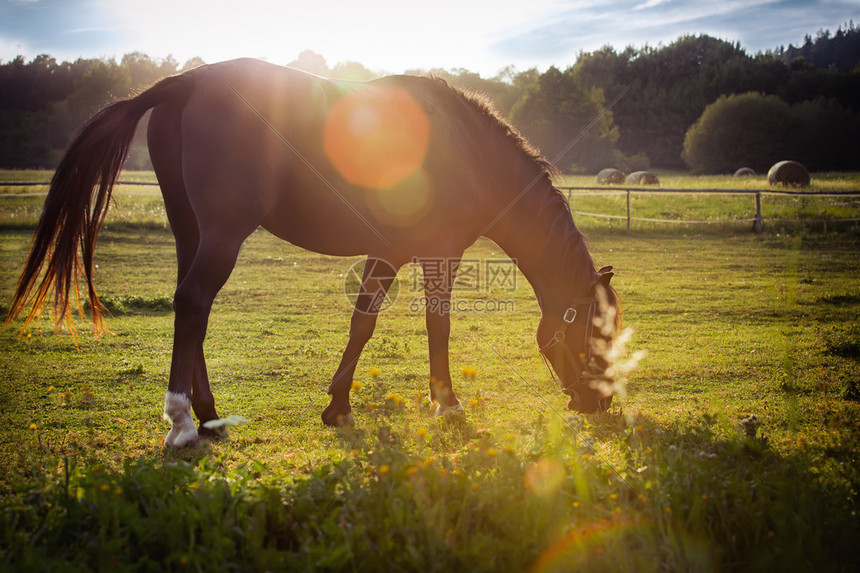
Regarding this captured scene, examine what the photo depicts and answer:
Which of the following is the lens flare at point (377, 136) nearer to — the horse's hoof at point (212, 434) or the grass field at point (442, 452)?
the grass field at point (442, 452)

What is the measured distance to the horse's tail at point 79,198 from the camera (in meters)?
3.83

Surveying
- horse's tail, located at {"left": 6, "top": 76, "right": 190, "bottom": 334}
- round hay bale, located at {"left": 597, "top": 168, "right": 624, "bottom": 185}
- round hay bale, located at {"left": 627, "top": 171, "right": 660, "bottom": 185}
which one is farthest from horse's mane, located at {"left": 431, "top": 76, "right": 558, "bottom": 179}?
round hay bale, located at {"left": 597, "top": 168, "right": 624, "bottom": 185}

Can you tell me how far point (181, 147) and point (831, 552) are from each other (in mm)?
4458

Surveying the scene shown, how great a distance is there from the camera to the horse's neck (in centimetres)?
486

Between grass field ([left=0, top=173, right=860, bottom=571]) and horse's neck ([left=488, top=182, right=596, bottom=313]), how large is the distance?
107cm

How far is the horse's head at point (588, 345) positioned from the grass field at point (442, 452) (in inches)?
7.4

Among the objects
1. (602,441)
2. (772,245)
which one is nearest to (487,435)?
(602,441)

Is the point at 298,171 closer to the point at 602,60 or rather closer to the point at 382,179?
the point at 382,179

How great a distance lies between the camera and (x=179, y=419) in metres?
3.76

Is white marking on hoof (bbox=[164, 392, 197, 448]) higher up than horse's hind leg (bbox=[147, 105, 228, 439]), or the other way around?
horse's hind leg (bbox=[147, 105, 228, 439])

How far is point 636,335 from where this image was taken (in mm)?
8031

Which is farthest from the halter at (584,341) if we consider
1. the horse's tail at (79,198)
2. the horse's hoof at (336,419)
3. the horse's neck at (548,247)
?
the horse's tail at (79,198)

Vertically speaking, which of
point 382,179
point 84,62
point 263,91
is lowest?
point 382,179

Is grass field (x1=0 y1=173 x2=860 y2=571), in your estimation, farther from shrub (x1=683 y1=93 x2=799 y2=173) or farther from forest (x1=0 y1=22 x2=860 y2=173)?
shrub (x1=683 y1=93 x2=799 y2=173)
